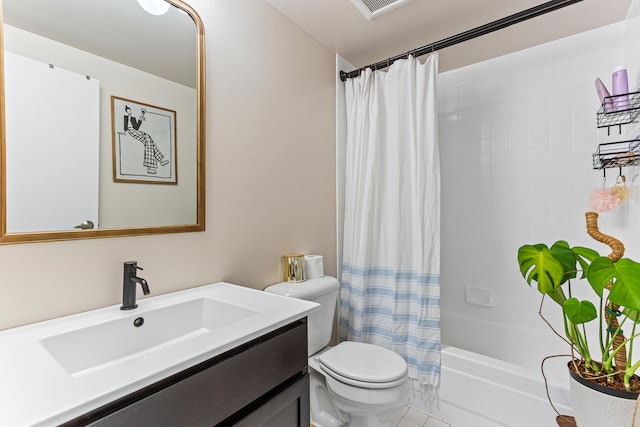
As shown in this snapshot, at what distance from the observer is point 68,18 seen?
1006mm

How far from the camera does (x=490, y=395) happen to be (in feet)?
5.14

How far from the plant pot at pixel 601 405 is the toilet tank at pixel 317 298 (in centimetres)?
105

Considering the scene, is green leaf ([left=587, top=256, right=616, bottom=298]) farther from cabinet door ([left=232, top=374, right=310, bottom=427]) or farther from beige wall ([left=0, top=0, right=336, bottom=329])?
beige wall ([left=0, top=0, right=336, bottom=329])

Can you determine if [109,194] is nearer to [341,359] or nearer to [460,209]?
[341,359]

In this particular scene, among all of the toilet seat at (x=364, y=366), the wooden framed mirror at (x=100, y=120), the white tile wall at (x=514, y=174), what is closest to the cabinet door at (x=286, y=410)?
the toilet seat at (x=364, y=366)

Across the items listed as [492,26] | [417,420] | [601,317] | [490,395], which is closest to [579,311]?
[601,317]

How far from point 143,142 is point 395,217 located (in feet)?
4.42

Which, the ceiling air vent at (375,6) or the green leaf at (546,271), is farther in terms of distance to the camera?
the ceiling air vent at (375,6)

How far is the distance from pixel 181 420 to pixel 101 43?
1.21 m

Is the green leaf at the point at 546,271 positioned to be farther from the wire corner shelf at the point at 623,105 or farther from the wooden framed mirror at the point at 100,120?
the wooden framed mirror at the point at 100,120

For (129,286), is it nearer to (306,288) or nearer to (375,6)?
(306,288)

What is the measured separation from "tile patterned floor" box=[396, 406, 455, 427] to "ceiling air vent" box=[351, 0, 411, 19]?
2.23 m

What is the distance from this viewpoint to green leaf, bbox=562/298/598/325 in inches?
32.4

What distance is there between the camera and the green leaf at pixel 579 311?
0.82 m
